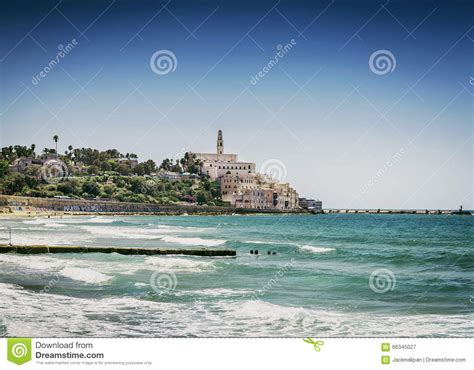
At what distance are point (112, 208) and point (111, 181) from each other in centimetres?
162

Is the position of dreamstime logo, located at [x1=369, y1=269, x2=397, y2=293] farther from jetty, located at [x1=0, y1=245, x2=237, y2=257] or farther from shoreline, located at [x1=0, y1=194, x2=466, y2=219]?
shoreline, located at [x1=0, y1=194, x2=466, y2=219]

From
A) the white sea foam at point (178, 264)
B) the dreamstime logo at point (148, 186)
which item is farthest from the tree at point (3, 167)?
the dreamstime logo at point (148, 186)

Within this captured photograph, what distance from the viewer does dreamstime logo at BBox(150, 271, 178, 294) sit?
17.7ft

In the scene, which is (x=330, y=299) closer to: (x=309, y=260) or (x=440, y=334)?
(x=440, y=334)

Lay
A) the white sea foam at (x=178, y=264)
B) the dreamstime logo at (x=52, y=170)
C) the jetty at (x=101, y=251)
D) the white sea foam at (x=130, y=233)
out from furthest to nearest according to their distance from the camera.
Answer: the dreamstime logo at (x=52, y=170) → the white sea foam at (x=130, y=233) → the jetty at (x=101, y=251) → the white sea foam at (x=178, y=264)

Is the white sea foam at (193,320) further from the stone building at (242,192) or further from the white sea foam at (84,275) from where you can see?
the stone building at (242,192)

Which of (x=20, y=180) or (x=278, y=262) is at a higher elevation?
(x=20, y=180)

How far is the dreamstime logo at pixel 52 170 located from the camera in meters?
24.3

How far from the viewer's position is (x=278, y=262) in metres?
8.57

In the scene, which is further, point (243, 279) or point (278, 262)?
point (278, 262)

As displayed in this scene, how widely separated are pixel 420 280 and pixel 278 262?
2348 millimetres
